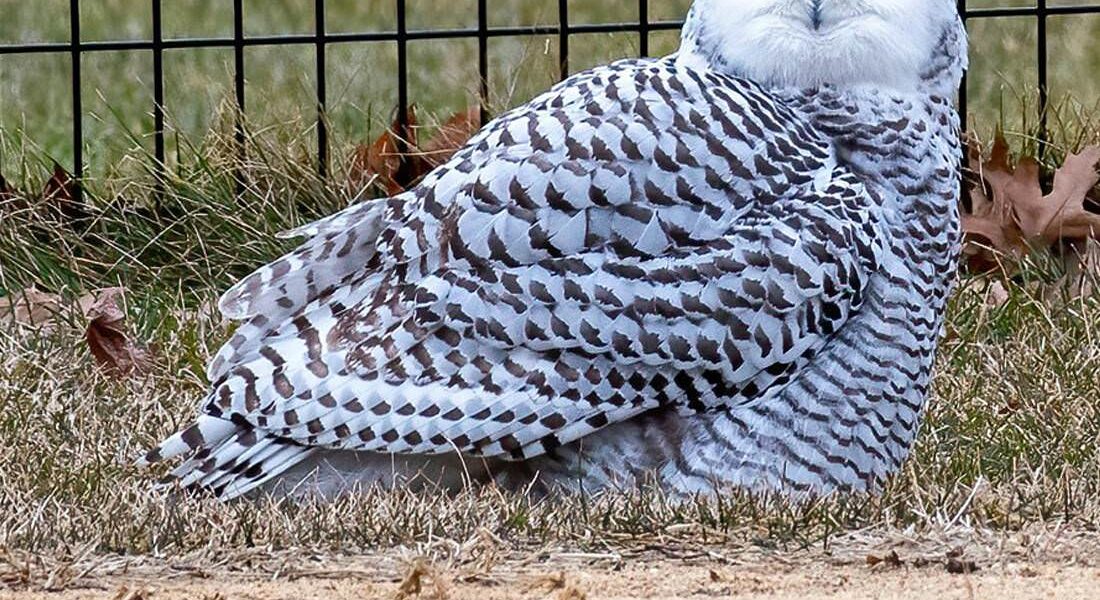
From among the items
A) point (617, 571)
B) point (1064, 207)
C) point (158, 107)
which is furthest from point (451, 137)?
point (617, 571)

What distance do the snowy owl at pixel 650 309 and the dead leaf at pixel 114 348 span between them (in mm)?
1310

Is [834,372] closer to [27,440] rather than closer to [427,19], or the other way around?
[27,440]

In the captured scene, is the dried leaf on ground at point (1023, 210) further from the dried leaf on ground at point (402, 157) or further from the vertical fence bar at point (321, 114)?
the vertical fence bar at point (321, 114)

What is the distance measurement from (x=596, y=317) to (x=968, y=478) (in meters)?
0.90

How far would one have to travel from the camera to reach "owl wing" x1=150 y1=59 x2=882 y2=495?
397 cm

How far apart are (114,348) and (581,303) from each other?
6.34 feet

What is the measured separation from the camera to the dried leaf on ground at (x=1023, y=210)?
6.27m

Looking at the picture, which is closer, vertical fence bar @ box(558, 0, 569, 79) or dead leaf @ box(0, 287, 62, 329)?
dead leaf @ box(0, 287, 62, 329)

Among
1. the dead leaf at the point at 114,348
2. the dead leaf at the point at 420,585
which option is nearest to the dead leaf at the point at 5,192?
the dead leaf at the point at 114,348

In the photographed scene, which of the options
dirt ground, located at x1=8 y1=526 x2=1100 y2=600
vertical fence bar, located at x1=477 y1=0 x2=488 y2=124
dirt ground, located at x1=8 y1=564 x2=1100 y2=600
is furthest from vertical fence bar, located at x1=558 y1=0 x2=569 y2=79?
dirt ground, located at x1=8 y1=564 x2=1100 y2=600

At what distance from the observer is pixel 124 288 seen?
19.8 ft

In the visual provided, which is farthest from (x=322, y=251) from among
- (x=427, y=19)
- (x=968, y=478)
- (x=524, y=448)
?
(x=427, y=19)

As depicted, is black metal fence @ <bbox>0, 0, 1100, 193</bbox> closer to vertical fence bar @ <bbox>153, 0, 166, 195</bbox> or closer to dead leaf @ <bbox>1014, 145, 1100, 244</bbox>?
vertical fence bar @ <bbox>153, 0, 166, 195</bbox>

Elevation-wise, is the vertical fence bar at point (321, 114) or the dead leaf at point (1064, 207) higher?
the vertical fence bar at point (321, 114)
